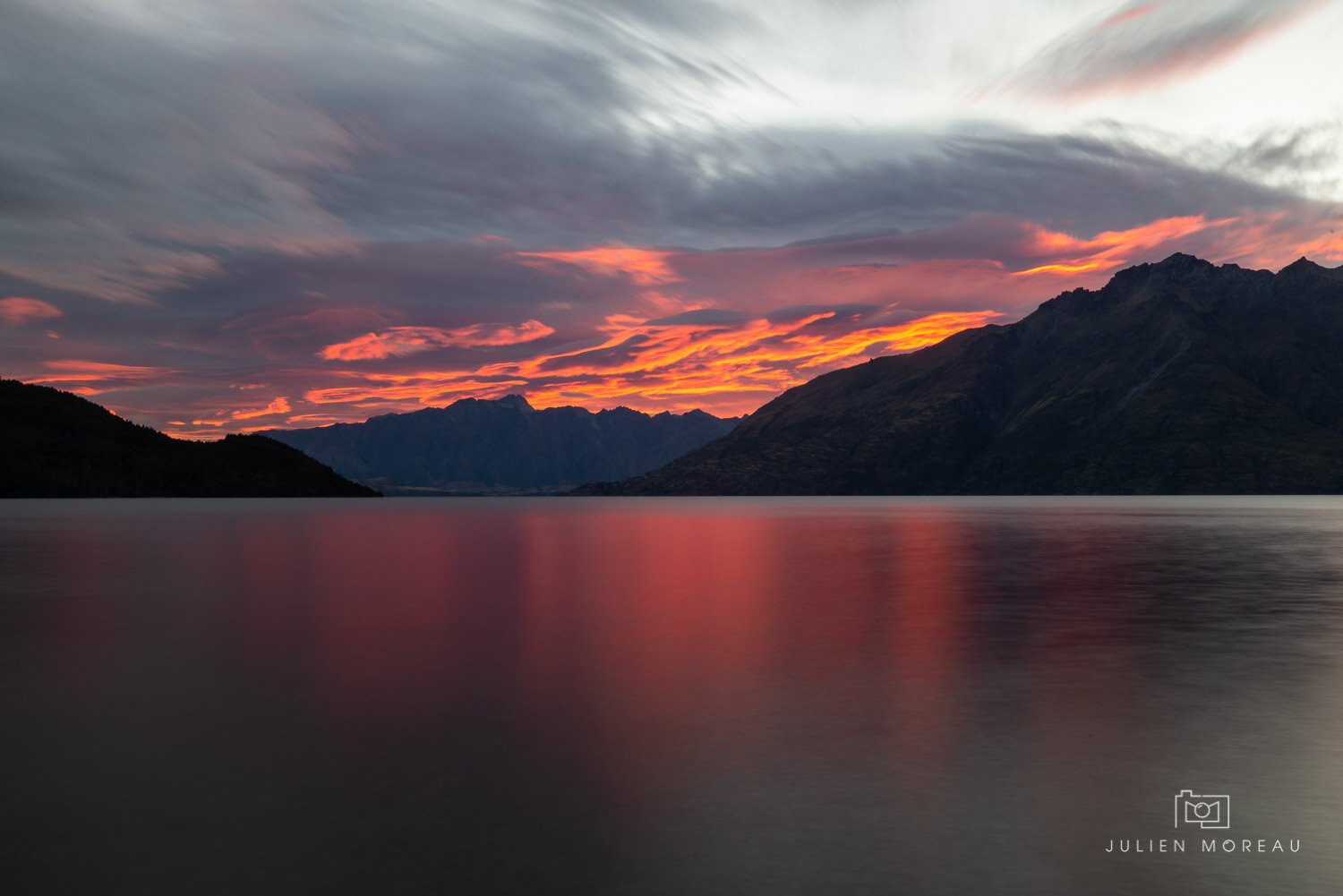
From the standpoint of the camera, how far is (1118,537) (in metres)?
97.4

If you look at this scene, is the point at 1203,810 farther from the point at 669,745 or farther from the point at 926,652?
the point at 926,652

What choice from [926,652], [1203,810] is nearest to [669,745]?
[1203,810]

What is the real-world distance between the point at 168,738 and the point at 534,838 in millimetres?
9275

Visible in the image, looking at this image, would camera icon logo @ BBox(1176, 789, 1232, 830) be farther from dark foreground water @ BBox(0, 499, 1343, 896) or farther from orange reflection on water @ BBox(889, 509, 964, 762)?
orange reflection on water @ BBox(889, 509, 964, 762)

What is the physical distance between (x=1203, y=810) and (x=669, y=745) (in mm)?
8457

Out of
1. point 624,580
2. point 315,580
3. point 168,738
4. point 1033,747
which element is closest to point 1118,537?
point 624,580

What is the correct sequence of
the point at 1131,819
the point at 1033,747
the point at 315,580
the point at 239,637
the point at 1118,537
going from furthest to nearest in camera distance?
the point at 1118,537 → the point at 315,580 → the point at 239,637 → the point at 1033,747 → the point at 1131,819

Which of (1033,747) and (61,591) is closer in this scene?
(1033,747)

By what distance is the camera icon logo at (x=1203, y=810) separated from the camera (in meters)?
12.6

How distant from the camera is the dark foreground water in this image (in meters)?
11.1

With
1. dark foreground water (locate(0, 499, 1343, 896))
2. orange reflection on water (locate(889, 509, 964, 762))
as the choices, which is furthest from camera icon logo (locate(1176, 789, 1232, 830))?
orange reflection on water (locate(889, 509, 964, 762))

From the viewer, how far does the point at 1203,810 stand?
13156mm

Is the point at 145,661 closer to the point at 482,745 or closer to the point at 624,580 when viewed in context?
the point at 482,745

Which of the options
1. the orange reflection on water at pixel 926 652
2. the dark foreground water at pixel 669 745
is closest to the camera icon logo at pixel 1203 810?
the dark foreground water at pixel 669 745
